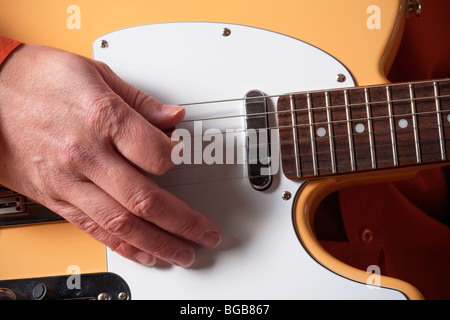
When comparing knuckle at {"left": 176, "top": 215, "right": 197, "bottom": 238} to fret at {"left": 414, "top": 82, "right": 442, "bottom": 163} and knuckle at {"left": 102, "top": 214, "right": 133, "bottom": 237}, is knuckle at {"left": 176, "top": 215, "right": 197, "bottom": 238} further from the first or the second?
fret at {"left": 414, "top": 82, "right": 442, "bottom": 163}

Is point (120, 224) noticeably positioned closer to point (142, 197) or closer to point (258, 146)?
point (142, 197)

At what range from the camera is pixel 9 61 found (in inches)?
26.0

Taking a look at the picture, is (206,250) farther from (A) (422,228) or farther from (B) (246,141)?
(A) (422,228)

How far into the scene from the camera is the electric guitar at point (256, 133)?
0.63 meters

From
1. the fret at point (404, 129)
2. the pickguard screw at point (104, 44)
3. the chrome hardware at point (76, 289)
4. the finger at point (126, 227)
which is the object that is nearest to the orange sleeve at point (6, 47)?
the pickguard screw at point (104, 44)

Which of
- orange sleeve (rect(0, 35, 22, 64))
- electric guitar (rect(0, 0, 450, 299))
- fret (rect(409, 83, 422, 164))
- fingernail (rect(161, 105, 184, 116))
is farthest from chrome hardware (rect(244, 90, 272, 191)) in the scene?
orange sleeve (rect(0, 35, 22, 64))

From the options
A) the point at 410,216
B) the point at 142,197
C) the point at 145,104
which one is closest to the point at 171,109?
the point at 145,104

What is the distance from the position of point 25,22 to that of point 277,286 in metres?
0.61

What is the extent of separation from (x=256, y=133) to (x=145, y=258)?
251 mm

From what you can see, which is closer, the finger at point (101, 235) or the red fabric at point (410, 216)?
the finger at point (101, 235)

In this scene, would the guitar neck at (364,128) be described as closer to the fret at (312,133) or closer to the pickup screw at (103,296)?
the fret at (312,133)

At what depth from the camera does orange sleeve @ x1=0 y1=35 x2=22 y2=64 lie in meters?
0.66

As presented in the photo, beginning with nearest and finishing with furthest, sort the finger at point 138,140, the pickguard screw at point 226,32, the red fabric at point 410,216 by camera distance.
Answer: the finger at point 138,140 < the pickguard screw at point 226,32 < the red fabric at point 410,216
